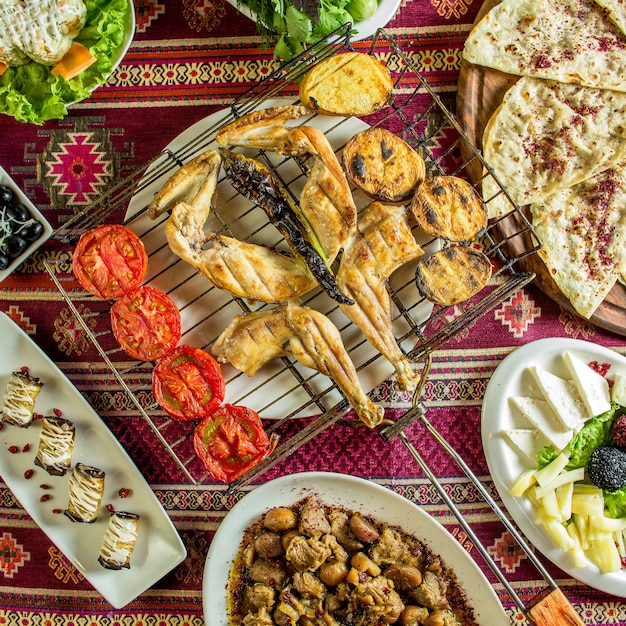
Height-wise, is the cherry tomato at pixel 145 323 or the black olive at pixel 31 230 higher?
the black olive at pixel 31 230

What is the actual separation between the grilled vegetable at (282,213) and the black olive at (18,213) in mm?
1265

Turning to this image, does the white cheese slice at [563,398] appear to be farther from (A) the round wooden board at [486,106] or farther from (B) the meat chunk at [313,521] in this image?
(B) the meat chunk at [313,521]

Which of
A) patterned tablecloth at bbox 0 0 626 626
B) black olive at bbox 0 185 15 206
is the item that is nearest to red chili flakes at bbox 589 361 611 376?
patterned tablecloth at bbox 0 0 626 626

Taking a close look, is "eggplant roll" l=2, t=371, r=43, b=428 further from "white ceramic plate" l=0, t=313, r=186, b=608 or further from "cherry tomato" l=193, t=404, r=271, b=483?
"cherry tomato" l=193, t=404, r=271, b=483

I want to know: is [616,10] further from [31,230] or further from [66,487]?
[66,487]

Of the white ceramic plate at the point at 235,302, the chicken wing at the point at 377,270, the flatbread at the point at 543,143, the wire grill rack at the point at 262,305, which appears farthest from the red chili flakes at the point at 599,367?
the chicken wing at the point at 377,270

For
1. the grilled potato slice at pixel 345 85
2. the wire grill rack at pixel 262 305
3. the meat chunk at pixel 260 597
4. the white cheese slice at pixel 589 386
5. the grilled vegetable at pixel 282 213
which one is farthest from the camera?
the white cheese slice at pixel 589 386

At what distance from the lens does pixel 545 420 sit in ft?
12.4

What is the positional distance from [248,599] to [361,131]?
8.90 feet

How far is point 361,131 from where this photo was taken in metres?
3.46

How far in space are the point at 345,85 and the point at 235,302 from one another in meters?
1.30

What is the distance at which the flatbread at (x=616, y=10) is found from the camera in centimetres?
373

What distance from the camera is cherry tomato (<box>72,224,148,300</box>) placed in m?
3.28

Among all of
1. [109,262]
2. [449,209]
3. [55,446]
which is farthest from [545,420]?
[55,446]
